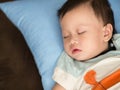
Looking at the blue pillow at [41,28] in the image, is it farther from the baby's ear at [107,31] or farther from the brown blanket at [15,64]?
the baby's ear at [107,31]

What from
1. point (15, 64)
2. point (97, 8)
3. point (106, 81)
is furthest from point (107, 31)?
point (15, 64)

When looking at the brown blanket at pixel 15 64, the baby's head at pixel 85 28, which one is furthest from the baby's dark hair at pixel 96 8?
the brown blanket at pixel 15 64

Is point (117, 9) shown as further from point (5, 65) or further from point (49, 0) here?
point (5, 65)

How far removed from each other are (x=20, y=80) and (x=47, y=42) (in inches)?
8.4

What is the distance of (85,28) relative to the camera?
132 centimetres

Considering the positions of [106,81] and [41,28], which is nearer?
[106,81]

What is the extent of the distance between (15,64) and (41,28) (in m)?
0.21

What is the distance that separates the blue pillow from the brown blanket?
0.03 meters

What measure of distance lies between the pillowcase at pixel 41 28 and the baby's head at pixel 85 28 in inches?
2.9

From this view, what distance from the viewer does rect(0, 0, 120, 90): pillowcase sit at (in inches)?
54.2

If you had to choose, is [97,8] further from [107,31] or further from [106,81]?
[106,81]

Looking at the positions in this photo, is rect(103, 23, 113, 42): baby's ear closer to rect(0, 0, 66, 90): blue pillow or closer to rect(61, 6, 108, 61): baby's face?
rect(61, 6, 108, 61): baby's face

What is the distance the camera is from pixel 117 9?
160cm

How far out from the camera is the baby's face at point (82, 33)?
1295 millimetres
